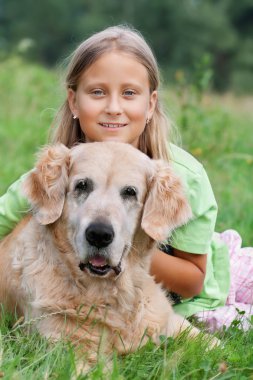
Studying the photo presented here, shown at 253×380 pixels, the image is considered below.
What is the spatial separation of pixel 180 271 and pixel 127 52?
1.28m

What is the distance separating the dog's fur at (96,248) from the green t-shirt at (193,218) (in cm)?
48

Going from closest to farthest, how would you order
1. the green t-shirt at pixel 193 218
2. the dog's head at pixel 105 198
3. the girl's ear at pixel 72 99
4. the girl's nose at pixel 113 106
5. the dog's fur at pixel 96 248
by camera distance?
the dog's head at pixel 105 198 → the dog's fur at pixel 96 248 → the girl's nose at pixel 113 106 → the green t-shirt at pixel 193 218 → the girl's ear at pixel 72 99

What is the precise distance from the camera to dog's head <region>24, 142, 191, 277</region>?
2.99m

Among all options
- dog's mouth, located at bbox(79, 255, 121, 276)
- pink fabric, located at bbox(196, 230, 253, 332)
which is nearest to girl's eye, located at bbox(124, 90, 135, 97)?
dog's mouth, located at bbox(79, 255, 121, 276)

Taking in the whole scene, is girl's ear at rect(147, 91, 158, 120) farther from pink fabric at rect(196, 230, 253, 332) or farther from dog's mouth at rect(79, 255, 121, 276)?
dog's mouth at rect(79, 255, 121, 276)

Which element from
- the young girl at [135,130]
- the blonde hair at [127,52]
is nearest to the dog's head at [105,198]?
the young girl at [135,130]

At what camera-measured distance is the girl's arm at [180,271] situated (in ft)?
12.7

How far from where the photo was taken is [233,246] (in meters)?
4.64

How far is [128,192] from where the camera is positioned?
10.5 feet

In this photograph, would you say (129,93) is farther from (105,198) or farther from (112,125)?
(105,198)

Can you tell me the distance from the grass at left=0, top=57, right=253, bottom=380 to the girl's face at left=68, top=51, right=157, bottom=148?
0.96 meters

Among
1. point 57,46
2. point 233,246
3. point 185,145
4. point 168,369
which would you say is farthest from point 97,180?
point 57,46

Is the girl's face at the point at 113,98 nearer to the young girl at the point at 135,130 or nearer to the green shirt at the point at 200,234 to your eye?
the young girl at the point at 135,130

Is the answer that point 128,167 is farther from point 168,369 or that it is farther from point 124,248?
point 168,369
